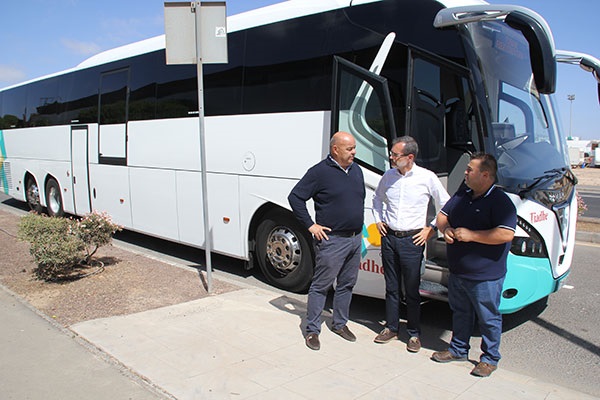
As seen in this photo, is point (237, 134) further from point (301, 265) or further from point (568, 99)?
point (568, 99)

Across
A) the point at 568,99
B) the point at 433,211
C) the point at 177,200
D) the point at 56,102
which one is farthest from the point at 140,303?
the point at 568,99

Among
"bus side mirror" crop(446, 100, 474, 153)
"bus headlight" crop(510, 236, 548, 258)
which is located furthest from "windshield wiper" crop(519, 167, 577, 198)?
"bus side mirror" crop(446, 100, 474, 153)

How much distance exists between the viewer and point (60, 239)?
639 centimetres

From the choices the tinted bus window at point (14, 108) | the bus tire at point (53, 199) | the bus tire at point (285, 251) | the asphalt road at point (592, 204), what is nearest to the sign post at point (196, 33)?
the bus tire at point (285, 251)

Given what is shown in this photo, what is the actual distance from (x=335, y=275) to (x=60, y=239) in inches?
152

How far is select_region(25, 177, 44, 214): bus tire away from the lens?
1316cm

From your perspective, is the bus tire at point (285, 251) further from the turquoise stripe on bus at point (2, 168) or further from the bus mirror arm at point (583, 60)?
the turquoise stripe on bus at point (2, 168)

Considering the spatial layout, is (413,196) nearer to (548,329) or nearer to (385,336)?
(385,336)

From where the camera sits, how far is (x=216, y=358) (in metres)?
4.18

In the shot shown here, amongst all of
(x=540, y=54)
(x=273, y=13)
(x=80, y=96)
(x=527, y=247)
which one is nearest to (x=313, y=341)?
(x=527, y=247)

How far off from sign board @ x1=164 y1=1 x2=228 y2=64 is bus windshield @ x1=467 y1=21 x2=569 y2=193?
107 inches

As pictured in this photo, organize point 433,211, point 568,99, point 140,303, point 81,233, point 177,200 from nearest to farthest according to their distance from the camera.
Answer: point 433,211, point 140,303, point 81,233, point 177,200, point 568,99

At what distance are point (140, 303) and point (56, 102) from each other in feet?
25.4

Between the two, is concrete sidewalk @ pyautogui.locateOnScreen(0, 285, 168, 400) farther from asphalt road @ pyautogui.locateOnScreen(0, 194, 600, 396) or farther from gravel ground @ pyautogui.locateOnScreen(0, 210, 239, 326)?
asphalt road @ pyautogui.locateOnScreen(0, 194, 600, 396)
